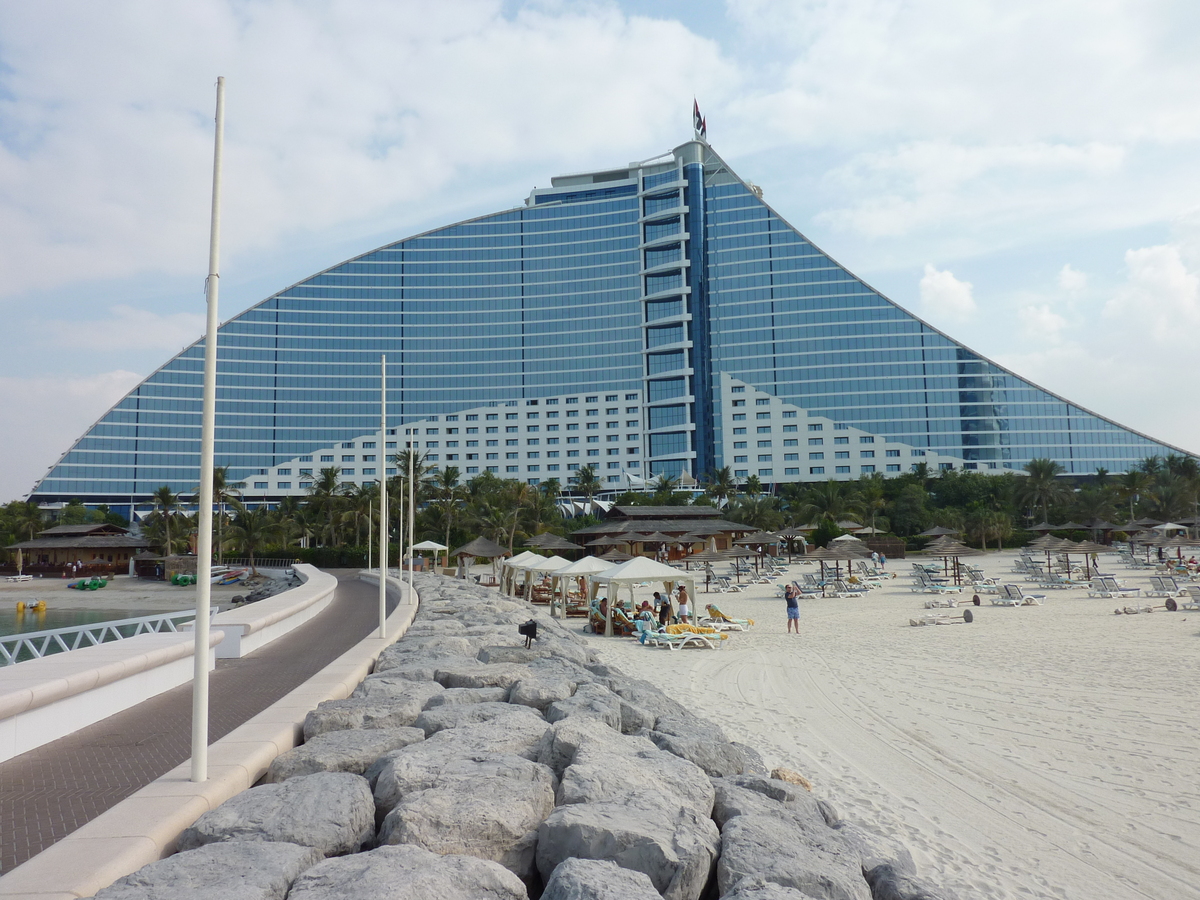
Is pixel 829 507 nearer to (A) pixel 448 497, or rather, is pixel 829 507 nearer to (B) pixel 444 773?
(A) pixel 448 497

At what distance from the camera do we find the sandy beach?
5996mm

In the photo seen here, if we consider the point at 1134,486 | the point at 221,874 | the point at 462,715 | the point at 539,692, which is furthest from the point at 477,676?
the point at 1134,486

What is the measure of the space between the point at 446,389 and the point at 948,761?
121 meters

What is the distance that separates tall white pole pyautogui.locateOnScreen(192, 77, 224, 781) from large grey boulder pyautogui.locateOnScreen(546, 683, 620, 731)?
124 inches

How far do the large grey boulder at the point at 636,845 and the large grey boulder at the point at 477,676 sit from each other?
4.23 m

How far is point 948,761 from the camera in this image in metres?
8.46

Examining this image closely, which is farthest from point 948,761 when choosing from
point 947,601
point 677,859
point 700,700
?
point 947,601

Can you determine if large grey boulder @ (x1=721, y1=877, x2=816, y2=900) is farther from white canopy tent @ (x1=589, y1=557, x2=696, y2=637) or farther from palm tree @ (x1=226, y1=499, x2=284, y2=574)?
palm tree @ (x1=226, y1=499, x2=284, y2=574)

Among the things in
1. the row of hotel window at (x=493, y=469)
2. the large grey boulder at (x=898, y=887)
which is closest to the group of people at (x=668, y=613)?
the large grey boulder at (x=898, y=887)

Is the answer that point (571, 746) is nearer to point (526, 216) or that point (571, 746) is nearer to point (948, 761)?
point (948, 761)

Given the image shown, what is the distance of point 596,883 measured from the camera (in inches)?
142

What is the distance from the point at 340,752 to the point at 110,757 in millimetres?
1815

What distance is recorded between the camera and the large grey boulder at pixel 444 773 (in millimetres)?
4867

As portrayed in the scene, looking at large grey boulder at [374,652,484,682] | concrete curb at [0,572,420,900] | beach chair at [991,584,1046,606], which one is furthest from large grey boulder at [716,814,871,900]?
beach chair at [991,584,1046,606]
